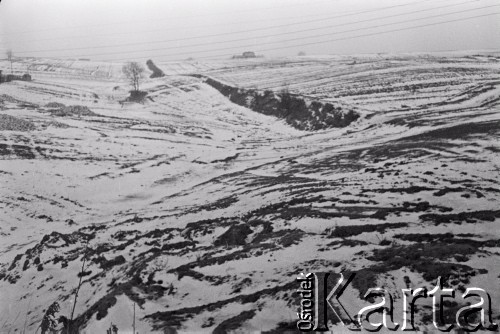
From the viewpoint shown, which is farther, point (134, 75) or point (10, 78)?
point (10, 78)

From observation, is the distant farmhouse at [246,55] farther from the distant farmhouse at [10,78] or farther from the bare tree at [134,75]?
the distant farmhouse at [10,78]

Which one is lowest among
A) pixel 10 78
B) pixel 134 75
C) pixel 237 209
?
pixel 237 209

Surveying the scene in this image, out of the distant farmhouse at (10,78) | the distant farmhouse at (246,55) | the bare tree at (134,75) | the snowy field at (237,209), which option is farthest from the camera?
the distant farmhouse at (246,55)

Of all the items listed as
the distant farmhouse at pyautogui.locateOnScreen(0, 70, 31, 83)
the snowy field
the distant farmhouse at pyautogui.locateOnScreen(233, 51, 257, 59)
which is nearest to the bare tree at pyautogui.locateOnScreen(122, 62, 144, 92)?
the distant farmhouse at pyautogui.locateOnScreen(0, 70, 31, 83)

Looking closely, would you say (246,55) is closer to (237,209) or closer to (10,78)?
(10,78)

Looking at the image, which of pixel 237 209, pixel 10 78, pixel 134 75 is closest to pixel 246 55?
pixel 134 75

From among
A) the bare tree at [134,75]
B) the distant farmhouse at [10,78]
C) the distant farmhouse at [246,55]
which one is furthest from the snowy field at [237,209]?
the distant farmhouse at [246,55]

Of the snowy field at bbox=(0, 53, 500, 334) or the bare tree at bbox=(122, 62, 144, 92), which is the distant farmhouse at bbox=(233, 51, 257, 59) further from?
the snowy field at bbox=(0, 53, 500, 334)

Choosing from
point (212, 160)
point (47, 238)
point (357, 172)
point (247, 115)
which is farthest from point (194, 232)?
point (247, 115)

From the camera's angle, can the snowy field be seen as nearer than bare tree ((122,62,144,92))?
Yes
